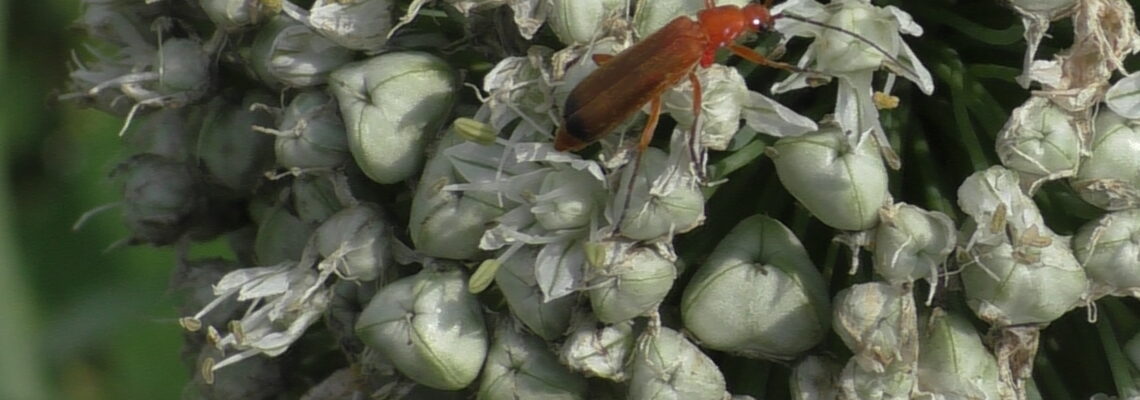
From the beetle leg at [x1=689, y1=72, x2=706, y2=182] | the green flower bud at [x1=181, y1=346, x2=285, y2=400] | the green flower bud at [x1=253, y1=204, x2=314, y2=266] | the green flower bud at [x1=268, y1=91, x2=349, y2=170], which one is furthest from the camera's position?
the green flower bud at [x1=181, y1=346, x2=285, y2=400]

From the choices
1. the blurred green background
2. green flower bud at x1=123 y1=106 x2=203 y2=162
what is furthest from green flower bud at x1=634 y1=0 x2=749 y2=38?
the blurred green background

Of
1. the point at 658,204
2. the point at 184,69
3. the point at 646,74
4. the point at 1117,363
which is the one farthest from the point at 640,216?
the point at 184,69

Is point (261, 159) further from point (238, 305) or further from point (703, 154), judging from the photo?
point (703, 154)

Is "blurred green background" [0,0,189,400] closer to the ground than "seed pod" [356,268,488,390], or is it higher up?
closer to the ground

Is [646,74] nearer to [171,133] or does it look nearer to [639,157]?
[639,157]

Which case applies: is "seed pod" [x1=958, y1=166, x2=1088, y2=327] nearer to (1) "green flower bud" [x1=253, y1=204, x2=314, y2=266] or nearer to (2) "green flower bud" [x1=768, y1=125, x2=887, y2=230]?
(2) "green flower bud" [x1=768, y1=125, x2=887, y2=230]

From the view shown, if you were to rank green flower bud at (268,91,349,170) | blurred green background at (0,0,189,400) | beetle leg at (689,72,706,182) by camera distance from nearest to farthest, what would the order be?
beetle leg at (689,72,706,182) → green flower bud at (268,91,349,170) → blurred green background at (0,0,189,400)

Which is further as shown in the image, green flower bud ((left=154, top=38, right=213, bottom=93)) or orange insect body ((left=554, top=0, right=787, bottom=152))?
green flower bud ((left=154, top=38, right=213, bottom=93))

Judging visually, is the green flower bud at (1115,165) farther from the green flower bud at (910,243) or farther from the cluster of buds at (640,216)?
the green flower bud at (910,243)
